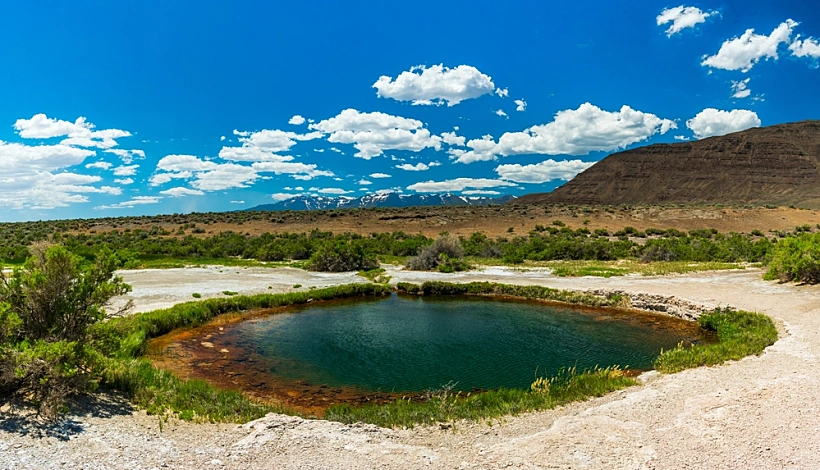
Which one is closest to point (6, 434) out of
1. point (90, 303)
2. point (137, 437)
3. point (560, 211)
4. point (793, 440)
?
point (137, 437)

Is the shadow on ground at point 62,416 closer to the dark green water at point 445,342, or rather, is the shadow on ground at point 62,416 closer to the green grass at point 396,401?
the green grass at point 396,401

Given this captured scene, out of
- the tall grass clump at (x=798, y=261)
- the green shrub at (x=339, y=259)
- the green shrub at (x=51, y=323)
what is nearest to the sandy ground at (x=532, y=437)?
the green shrub at (x=51, y=323)

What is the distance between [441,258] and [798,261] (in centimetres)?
1957

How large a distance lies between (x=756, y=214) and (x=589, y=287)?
63.1 metres

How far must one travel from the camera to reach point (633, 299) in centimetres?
2148

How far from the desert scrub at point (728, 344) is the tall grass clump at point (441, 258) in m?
17.1

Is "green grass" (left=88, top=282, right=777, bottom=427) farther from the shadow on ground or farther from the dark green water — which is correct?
the dark green water

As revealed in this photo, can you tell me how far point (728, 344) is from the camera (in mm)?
12312

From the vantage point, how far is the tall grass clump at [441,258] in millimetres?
32406

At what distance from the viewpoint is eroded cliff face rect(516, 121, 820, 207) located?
132m

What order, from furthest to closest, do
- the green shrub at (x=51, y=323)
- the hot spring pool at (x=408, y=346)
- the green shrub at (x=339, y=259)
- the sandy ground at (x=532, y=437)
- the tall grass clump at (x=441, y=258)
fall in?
the green shrub at (x=339, y=259)
the tall grass clump at (x=441, y=258)
the hot spring pool at (x=408, y=346)
the green shrub at (x=51, y=323)
the sandy ground at (x=532, y=437)

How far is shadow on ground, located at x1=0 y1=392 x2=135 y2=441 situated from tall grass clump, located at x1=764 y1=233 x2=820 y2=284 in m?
24.8

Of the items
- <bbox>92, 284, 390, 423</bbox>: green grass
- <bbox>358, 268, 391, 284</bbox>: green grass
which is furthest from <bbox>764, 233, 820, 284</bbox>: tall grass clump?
<bbox>92, 284, 390, 423</bbox>: green grass

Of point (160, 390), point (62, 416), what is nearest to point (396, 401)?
point (160, 390)
